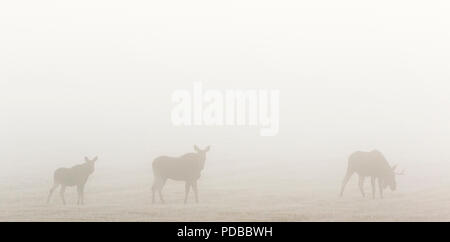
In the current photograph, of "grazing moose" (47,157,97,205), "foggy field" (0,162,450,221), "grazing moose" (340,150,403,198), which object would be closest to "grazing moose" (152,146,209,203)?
"foggy field" (0,162,450,221)

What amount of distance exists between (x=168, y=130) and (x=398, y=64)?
52.0 metres

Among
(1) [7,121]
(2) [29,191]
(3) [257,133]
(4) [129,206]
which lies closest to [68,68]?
(1) [7,121]

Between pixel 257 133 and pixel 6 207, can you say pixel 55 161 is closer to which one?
pixel 257 133

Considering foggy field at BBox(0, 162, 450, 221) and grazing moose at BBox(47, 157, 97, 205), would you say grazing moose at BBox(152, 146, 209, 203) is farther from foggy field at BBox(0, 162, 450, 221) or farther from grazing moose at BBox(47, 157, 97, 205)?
grazing moose at BBox(47, 157, 97, 205)

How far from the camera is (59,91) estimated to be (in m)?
110

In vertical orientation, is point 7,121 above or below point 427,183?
above

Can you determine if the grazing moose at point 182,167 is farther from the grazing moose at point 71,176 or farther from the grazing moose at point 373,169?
the grazing moose at point 373,169

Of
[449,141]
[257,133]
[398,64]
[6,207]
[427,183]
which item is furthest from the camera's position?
[398,64]
